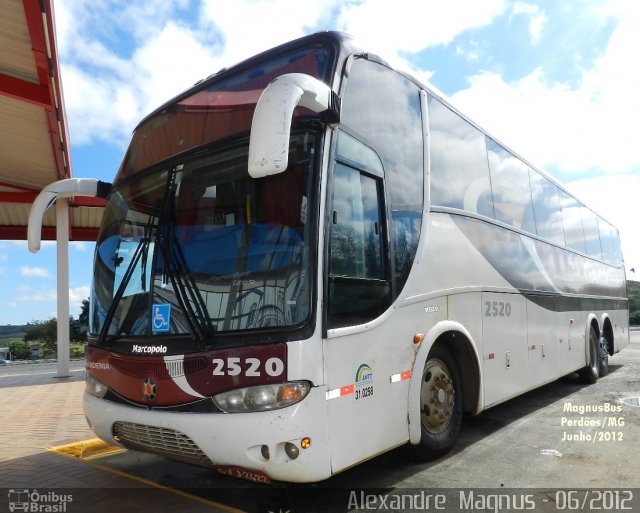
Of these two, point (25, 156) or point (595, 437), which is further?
point (25, 156)

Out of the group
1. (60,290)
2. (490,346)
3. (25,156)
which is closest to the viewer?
(490,346)

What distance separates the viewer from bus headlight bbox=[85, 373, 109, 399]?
406 cm

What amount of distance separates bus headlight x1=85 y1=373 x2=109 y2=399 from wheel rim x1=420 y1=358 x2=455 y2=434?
2.57m

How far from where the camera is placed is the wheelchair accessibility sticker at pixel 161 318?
3600 millimetres

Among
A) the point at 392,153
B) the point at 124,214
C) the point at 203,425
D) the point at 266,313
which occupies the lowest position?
the point at 203,425

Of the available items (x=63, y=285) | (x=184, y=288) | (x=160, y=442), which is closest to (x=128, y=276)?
(x=184, y=288)

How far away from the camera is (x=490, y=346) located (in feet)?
17.9

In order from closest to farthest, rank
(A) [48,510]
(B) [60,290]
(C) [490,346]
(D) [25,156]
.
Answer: (A) [48,510] < (C) [490,346] < (D) [25,156] < (B) [60,290]

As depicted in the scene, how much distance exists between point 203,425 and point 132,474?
75.2 inches

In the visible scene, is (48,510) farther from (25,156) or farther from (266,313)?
(25,156)

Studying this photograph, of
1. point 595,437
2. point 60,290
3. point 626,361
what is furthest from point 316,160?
point 626,361

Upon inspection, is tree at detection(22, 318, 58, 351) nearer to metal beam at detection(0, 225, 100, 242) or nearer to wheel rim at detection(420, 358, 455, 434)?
metal beam at detection(0, 225, 100, 242)

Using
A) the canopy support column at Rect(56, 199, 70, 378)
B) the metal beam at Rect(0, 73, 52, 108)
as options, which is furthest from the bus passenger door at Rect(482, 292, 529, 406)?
the canopy support column at Rect(56, 199, 70, 378)

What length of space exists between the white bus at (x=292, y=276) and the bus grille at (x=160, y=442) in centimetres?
2
